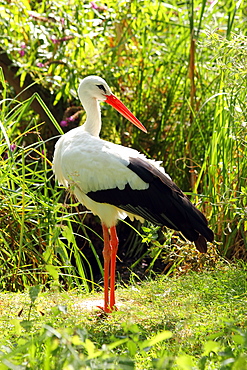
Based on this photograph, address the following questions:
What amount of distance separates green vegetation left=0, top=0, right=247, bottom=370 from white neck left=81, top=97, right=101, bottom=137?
40 cm

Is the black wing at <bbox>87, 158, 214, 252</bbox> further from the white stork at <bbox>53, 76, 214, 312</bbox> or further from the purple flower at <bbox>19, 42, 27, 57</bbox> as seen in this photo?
the purple flower at <bbox>19, 42, 27, 57</bbox>

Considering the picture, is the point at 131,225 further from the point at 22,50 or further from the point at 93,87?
the point at 22,50

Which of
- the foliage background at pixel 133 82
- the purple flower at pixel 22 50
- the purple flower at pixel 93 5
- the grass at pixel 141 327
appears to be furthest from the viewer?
the purple flower at pixel 22 50

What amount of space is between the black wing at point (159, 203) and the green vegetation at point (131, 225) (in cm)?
36

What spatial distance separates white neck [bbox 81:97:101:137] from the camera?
472 cm

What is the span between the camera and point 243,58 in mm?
4754

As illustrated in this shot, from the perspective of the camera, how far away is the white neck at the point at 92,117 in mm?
4723

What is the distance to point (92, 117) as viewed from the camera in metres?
4.73

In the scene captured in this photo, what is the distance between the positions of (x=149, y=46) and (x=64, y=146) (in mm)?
2884

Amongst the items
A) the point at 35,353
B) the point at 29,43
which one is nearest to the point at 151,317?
the point at 35,353

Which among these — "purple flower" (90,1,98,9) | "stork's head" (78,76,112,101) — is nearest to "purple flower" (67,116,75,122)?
"purple flower" (90,1,98,9)

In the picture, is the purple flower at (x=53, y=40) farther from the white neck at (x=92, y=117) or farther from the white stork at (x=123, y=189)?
the white stork at (x=123, y=189)

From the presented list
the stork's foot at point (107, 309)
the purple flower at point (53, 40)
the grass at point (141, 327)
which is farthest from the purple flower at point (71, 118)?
the stork's foot at point (107, 309)

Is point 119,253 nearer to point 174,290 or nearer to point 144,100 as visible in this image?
point 144,100
